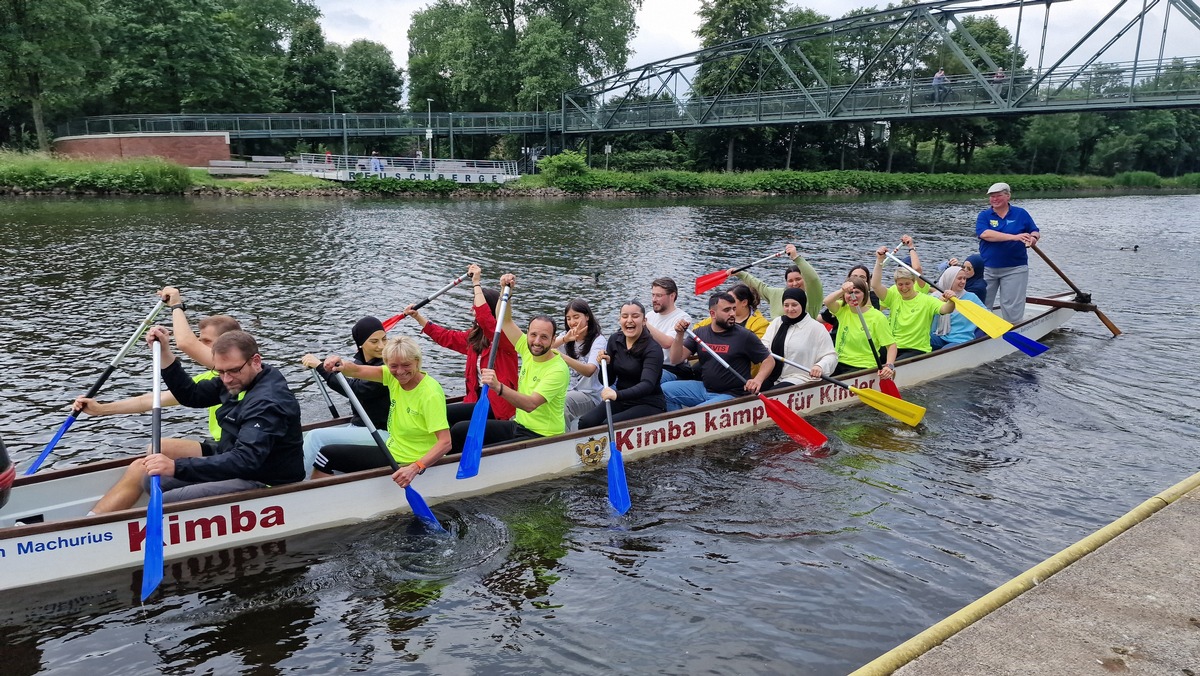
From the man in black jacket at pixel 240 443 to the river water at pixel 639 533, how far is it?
0.61 meters

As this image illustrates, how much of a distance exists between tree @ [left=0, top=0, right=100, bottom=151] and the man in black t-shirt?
147 feet

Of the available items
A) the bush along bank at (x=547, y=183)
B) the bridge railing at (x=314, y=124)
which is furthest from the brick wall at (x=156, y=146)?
the bush along bank at (x=547, y=183)

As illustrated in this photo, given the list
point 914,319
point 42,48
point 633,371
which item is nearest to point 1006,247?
point 914,319

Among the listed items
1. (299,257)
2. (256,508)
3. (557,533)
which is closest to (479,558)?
(557,533)

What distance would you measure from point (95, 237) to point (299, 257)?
275 inches

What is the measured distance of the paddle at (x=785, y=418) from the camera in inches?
361

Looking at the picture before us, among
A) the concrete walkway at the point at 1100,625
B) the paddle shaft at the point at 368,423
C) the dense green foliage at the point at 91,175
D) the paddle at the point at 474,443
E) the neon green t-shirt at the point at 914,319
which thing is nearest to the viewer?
the concrete walkway at the point at 1100,625

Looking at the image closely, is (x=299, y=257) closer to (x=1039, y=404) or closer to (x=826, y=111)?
(x=1039, y=404)

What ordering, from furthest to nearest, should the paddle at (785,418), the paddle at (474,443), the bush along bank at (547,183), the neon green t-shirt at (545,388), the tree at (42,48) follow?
the tree at (42,48) → the bush along bank at (547,183) → the paddle at (785,418) → the neon green t-shirt at (545,388) → the paddle at (474,443)

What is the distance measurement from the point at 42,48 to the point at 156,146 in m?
6.82

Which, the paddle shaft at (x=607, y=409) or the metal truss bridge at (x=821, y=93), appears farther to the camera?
the metal truss bridge at (x=821, y=93)

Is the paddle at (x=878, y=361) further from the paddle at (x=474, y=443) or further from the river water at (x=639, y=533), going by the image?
the paddle at (x=474, y=443)

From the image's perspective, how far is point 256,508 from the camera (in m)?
6.41

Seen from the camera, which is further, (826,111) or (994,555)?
(826,111)
